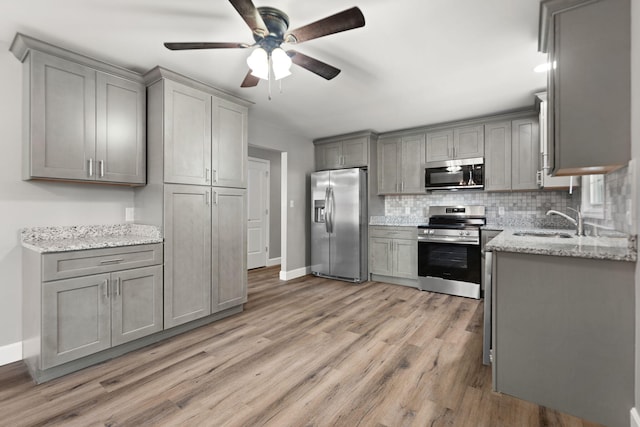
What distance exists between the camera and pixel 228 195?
3094 millimetres

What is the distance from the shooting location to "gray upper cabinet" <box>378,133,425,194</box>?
448 centimetres

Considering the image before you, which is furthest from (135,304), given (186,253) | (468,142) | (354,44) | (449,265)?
(468,142)

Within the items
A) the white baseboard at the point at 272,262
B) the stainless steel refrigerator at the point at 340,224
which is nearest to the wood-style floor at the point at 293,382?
the stainless steel refrigerator at the point at 340,224

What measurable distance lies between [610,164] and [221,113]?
3.01 meters

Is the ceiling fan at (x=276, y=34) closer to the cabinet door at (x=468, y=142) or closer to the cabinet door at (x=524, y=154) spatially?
the cabinet door at (x=468, y=142)

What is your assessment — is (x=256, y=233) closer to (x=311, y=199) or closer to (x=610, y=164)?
(x=311, y=199)

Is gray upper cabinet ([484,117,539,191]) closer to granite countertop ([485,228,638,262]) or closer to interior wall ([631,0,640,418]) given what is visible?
granite countertop ([485,228,638,262])

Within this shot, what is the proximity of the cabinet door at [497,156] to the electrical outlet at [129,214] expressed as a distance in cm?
414

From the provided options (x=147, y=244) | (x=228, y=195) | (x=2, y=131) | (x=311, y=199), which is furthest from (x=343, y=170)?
(x=2, y=131)

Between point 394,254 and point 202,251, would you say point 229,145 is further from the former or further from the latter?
point 394,254

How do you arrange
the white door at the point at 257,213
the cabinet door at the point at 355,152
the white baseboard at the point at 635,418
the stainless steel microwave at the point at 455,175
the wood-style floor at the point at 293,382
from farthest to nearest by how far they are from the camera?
the white door at the point at 257,213 → the cabinet door at the point at 355,152 → the stainless steel microwave at the point at 455,175 → the wood-style floor at the point at 293,382 → the white baseboard at the point at 635,418

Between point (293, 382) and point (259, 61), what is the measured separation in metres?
2.06

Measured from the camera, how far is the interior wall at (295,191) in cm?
462

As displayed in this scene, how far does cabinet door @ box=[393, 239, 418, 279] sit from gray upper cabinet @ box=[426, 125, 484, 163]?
1268 mm
